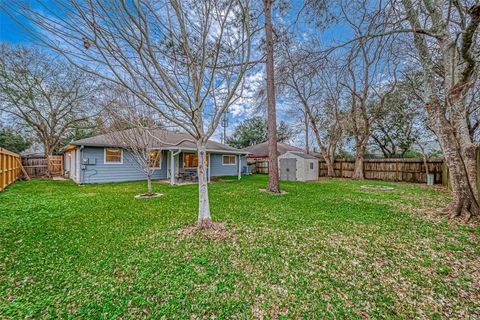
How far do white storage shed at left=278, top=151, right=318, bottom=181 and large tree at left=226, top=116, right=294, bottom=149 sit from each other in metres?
13.2

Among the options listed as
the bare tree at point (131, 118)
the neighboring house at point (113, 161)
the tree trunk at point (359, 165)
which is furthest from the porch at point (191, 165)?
the tree trunk at point (359, 165)

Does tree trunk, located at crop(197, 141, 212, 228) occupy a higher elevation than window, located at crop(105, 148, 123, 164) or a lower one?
lower

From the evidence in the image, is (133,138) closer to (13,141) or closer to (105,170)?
(105,170)

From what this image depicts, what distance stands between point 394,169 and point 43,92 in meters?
25.0

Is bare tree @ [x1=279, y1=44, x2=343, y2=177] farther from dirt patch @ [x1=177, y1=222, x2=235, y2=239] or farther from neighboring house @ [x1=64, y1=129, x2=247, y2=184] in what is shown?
dirt patch @ [x1=177, y1=222, x2=235, y2=239]

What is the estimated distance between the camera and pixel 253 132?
26891 mm

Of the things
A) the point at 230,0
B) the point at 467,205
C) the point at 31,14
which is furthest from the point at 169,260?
the point at 467,205

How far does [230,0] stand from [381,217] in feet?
19.3

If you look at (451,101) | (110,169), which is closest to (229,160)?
(110,169)

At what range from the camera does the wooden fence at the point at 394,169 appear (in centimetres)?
1223

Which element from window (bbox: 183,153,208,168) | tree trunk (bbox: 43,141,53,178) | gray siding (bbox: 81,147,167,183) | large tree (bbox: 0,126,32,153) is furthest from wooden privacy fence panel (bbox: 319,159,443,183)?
large tree (bbox: 0,126,32,153)

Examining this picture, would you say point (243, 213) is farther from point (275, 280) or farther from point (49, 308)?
point (49, 308)

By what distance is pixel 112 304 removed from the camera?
6.79 feet

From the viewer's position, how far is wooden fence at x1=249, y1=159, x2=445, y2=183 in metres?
12.2
